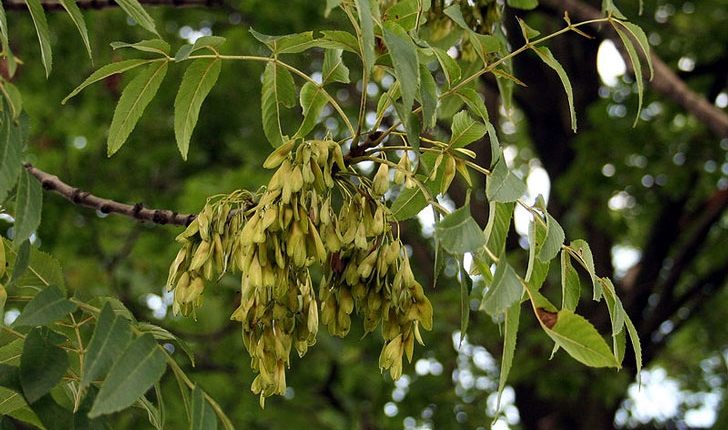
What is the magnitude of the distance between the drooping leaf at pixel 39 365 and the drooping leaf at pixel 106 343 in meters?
0.07

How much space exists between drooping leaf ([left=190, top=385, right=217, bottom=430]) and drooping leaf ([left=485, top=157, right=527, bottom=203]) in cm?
52

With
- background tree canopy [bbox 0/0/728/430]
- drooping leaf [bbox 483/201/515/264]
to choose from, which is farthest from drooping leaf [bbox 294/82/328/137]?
drooping leaf [bbox 483/201/515/264]

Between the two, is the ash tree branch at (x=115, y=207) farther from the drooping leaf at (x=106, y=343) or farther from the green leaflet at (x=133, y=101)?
the drooping leaf at (x=106, y=343)

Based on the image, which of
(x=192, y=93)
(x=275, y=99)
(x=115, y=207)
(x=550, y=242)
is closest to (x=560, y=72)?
(x=550, y=242)

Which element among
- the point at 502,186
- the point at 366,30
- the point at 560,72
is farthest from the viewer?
the point at 560,72

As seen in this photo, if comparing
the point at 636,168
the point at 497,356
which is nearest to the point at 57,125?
the point at 497,356

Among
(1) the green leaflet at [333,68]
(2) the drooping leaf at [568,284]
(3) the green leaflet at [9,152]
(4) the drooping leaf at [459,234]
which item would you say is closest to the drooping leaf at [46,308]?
(3) the green leaflet at [9,152]

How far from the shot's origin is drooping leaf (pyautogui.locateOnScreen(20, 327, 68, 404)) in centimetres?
115

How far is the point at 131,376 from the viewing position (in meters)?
1.10

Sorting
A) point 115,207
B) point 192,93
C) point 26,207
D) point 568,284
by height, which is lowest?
point 115,207

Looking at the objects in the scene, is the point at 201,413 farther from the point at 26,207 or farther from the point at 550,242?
the point at 550,242

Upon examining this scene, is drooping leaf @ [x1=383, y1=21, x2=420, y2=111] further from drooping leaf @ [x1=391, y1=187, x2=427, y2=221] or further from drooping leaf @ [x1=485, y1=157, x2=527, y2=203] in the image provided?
drooping leaf @ [x1=391, y1=187, x2=427, y2=221]

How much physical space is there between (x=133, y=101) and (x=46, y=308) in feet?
1.68

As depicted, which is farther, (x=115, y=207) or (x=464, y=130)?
(x=115, y=207)
